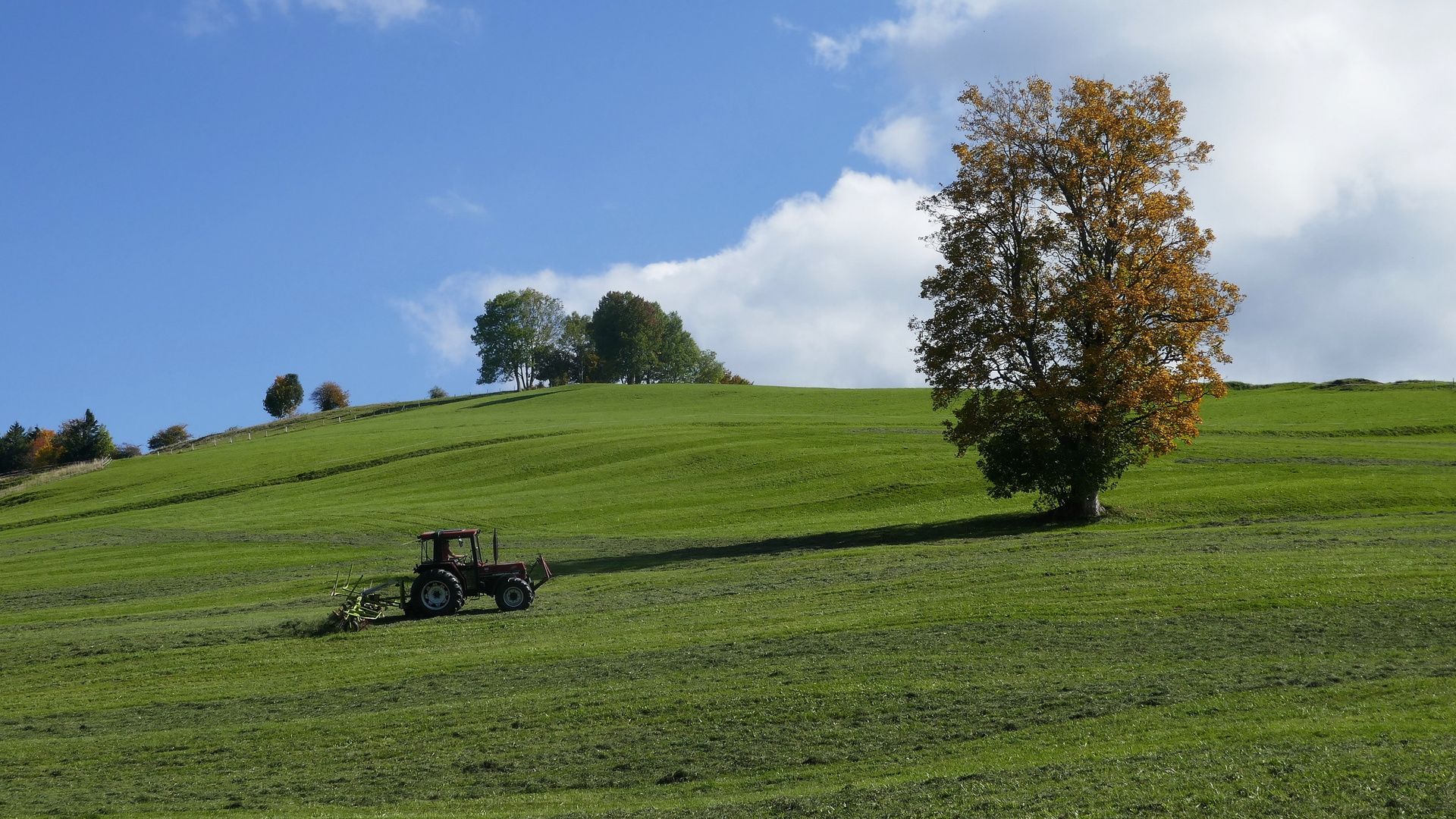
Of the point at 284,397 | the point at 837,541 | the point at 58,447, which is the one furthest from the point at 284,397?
the point at 837,541

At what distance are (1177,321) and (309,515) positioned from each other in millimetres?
39482

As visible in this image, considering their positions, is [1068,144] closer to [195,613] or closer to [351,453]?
[195,613]

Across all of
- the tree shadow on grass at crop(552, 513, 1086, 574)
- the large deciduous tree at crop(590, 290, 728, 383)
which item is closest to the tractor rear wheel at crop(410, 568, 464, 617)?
the tree shadow on grass at crop(552, 513, 1086, 574)

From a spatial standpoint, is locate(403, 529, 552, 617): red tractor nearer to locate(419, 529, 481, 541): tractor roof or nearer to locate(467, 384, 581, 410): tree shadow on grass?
locate(419, 529, 481, 541): tractor roof

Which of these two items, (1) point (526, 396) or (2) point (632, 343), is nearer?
(1) point (526, 396)

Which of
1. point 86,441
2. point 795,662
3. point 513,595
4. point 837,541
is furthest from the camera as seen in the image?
point 86,441

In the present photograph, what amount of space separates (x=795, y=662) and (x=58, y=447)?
12366 cm

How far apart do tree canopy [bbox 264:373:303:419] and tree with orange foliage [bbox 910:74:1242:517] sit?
430 feet

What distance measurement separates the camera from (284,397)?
15325 cm

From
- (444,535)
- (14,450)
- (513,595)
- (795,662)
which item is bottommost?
(795,662)

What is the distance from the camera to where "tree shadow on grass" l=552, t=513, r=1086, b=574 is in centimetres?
3584

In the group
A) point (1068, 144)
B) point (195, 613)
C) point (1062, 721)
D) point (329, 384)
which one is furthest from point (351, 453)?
point (329, 384)

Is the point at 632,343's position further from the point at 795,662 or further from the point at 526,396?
the point at 795,662

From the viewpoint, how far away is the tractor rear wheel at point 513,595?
27547 mm
